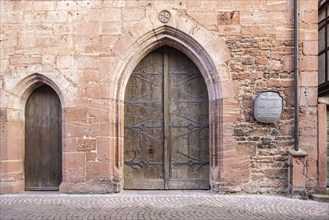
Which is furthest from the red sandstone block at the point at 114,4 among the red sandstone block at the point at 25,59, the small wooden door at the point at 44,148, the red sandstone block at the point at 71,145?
the red sandstone block at the point at 71,145

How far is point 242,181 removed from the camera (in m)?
6.61

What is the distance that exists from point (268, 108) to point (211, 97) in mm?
1136

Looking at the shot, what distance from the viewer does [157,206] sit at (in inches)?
225

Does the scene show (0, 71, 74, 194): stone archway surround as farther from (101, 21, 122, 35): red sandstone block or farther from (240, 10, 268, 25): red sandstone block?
(240, 10, 268, 25): red sandstone block

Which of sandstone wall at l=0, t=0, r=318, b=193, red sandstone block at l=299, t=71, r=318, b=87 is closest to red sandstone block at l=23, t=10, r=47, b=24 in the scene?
sandstone wall at l=0, t=0, r=318, b=193

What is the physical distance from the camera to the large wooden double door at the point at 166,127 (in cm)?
716

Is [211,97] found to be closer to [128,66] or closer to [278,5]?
[128,66]

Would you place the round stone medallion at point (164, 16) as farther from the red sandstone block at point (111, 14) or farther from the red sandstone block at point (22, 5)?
the red sandstone block at point (22, 5)

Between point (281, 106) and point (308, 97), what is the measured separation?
596mm

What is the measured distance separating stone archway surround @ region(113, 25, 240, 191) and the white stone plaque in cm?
42

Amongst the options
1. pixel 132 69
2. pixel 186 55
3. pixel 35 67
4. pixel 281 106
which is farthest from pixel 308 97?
pixel 35 67

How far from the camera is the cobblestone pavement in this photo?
201 inches

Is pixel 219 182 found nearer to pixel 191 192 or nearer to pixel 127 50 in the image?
pixel 191 192

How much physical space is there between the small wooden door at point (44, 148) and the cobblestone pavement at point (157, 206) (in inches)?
14.6
